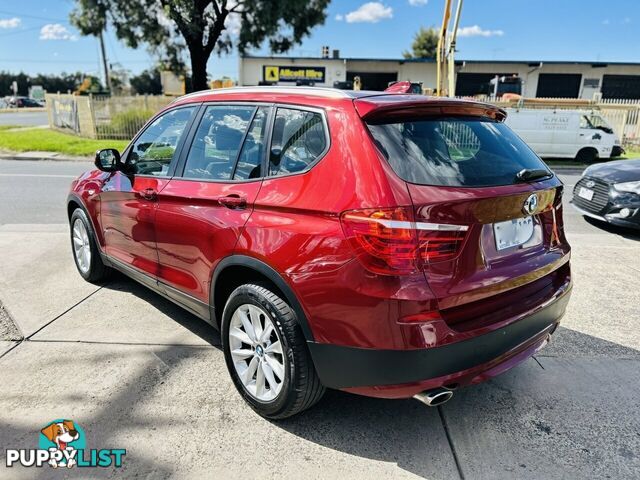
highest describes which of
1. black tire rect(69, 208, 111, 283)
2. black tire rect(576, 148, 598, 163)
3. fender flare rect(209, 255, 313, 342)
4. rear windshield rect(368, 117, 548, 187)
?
rear windshield rect(368, 117, 548, 187)

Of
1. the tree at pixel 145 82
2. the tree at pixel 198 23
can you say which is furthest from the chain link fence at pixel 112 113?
the tree at pixel 145 82

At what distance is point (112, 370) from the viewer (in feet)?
10.5

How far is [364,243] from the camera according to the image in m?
2.17

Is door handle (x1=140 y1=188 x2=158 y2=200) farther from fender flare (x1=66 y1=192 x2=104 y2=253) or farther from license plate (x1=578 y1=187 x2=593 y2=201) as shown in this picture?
license plate (x1=578 y1=187 x2=593 y2=201)

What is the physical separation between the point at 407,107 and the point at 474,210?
24.8 inches

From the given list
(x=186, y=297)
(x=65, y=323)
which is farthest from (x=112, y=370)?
(x=65, y=323)

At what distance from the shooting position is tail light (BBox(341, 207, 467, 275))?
84.1 inches

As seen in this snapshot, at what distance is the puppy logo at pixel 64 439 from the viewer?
96.2 inches

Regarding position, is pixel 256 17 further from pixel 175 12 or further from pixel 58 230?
pixel 58 230

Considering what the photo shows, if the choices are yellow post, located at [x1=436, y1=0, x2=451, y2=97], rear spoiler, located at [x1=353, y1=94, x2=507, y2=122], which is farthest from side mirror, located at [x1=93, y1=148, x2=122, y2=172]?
yellow post, located at [x1=436, y1=0, x2=451, y2=97]

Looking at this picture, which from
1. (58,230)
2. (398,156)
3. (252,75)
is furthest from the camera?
(252,75)

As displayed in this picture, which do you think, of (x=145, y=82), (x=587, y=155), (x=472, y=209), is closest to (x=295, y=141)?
(x=472, y=209)

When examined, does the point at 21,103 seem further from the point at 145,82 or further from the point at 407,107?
the point at 407,107

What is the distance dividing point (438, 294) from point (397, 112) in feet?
3.08
